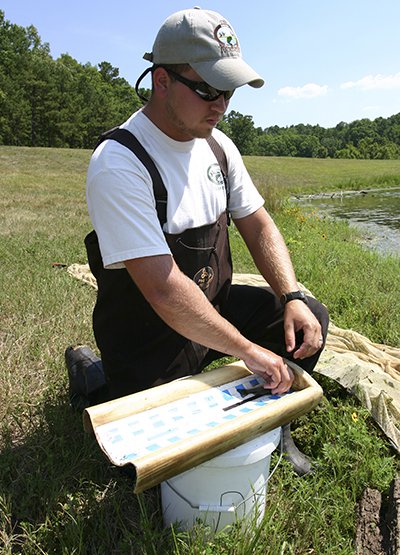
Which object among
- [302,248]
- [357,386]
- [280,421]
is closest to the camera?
[280,421]

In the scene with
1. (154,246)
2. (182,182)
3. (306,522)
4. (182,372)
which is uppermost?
(182,182)

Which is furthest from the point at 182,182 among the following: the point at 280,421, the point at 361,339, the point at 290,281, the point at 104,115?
the point at 104,115

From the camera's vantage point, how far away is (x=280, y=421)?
1.68 metres

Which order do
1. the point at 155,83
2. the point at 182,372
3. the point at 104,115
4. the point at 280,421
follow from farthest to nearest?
the point at 104,115 → the point at 182,372 → the point at 155,83 → the point at 280,421

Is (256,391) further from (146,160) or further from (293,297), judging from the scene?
(146,160)

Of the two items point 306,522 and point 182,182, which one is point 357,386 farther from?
point 182,182

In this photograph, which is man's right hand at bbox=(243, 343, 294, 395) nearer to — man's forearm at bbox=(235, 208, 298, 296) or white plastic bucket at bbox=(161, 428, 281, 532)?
white plastic bucket at bbox=(161, 428, 281, 532)

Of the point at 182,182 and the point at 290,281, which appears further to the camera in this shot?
the point at 290,281

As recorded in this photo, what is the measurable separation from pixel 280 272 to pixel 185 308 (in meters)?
0.74

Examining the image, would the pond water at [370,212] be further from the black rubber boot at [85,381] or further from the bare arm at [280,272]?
the black rubber boot at [85,381]

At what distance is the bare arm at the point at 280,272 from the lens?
6.88 feet

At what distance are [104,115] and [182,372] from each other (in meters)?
58.1

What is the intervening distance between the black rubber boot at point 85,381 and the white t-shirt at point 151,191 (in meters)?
0.91

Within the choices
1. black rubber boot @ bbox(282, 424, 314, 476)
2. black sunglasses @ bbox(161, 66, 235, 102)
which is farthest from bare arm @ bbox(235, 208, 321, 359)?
black sunglasses @ bbox(161, 66, 235, 102)
